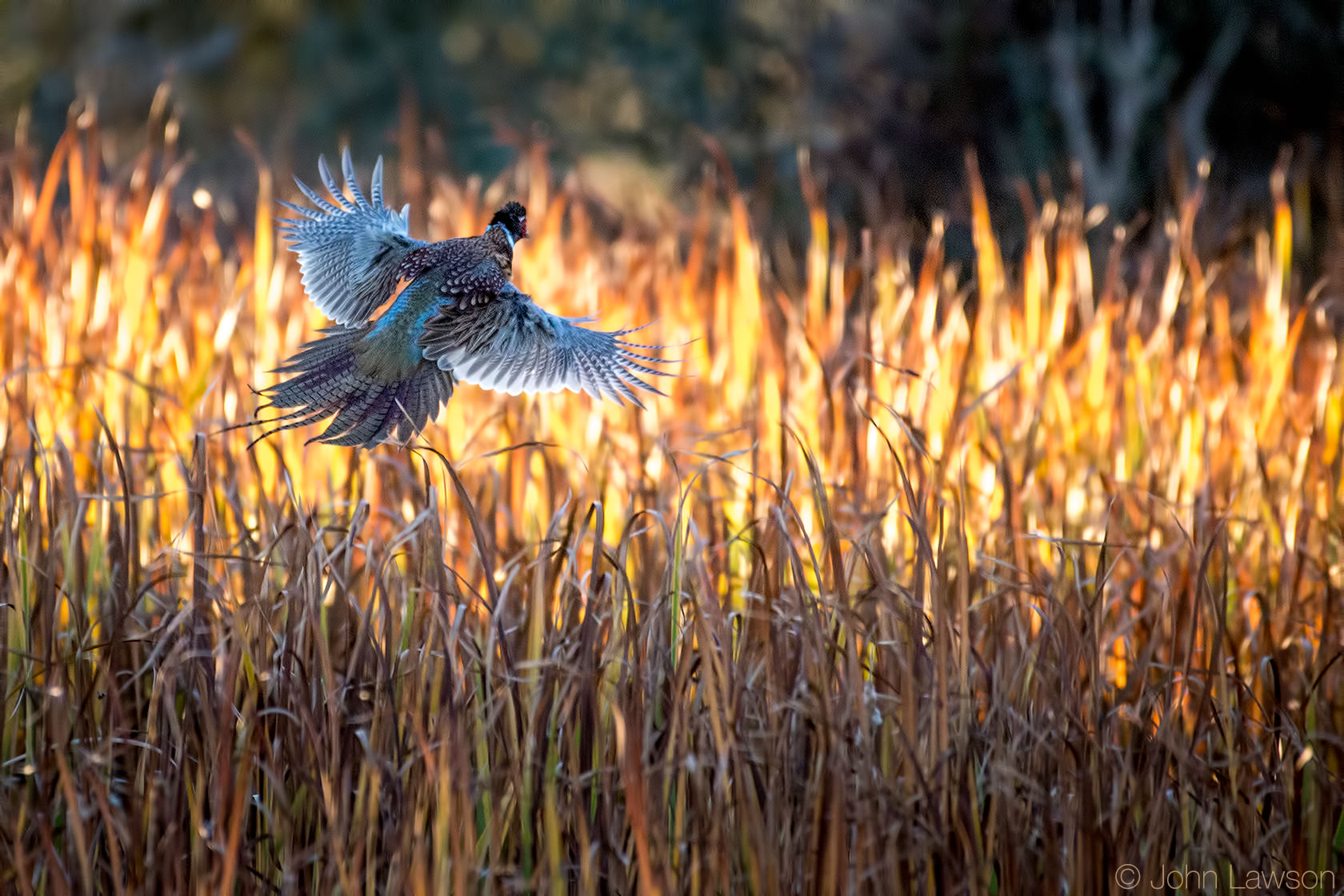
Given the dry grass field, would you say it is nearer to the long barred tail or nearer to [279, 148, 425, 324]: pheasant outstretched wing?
the long barred tail

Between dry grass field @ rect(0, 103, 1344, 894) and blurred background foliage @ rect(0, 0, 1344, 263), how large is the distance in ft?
3.06

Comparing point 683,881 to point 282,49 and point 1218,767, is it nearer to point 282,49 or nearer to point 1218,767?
point 1218,767

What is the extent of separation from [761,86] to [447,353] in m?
6.30

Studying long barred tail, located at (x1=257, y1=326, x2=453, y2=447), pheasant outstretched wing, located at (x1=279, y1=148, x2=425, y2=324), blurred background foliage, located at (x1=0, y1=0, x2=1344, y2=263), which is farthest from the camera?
blurred background foliage, located at (x1=0, y1=0, x2=1344, y2=263)

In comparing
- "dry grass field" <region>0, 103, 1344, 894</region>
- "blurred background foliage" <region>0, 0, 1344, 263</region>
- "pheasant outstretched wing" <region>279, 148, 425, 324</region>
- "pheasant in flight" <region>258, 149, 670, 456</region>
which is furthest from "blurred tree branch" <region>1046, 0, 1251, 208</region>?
"pheasant in flight" <region>258, 149, 670, 456</region>

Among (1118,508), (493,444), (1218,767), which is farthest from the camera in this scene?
(493,444)

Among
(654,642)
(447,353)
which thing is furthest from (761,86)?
(447,353)

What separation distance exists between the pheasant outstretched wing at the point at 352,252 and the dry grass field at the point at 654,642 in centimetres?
27

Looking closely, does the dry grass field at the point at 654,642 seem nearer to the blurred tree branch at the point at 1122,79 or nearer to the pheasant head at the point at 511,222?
the pheasant head at the point at 511,222

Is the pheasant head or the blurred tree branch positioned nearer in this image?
the pheasant head

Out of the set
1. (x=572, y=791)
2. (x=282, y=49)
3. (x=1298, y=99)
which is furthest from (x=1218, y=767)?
(x=282, y=49)

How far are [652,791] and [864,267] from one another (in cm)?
144

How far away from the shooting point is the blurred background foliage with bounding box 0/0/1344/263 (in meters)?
5.62

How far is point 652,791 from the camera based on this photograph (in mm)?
1618
